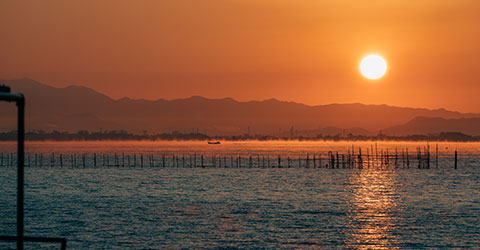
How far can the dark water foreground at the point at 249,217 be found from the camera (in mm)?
42875

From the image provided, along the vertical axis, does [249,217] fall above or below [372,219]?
above

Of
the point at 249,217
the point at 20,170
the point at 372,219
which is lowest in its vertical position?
the point at 372,219

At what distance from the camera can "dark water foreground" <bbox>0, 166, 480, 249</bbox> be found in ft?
141

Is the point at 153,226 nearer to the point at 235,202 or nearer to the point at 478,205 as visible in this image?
the point at 235,202

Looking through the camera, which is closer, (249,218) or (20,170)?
(20,170)

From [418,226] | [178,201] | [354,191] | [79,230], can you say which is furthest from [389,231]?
[354,191]

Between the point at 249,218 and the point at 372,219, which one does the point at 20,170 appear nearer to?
the point at 249,218

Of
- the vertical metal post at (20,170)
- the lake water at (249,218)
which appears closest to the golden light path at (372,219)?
the lake water at (249,218)

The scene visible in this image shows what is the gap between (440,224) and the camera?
52.9 metres

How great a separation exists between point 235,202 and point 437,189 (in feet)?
127

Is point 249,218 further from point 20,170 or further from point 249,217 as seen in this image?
point 20,170

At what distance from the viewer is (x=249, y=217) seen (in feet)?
190

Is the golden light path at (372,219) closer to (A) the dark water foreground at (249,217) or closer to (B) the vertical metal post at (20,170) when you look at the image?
(A) the dark water foreground at (249,217)

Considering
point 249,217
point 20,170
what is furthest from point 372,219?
point 20,170
